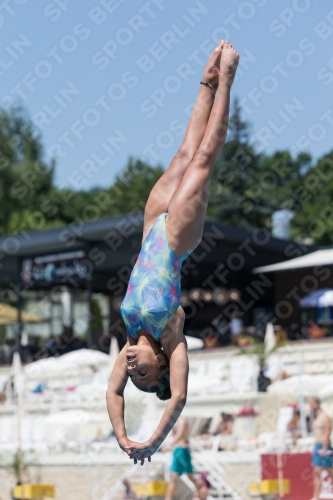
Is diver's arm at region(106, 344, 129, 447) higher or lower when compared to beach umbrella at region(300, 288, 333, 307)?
lower

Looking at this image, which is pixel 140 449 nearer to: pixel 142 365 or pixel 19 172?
pixel 142 365

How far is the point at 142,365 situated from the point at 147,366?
4 cm

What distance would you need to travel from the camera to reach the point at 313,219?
4388 cm

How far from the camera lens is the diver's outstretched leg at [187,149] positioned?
21.9 feet

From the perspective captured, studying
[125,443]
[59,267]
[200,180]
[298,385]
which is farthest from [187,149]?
[59,267]

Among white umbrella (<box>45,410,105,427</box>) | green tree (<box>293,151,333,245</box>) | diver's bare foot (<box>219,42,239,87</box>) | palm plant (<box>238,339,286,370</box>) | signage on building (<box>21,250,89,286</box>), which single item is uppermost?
green tree (<box>293,151,333,245</box>)

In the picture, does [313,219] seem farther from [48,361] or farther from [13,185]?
[48,361]

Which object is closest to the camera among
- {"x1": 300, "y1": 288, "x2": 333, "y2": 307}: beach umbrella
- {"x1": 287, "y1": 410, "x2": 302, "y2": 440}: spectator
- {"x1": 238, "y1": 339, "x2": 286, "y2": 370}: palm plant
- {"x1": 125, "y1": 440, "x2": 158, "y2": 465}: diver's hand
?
{"x1": 125, "y1": 440, "x2": 158, "y2": 465}: diver's hand

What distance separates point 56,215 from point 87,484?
36.9m

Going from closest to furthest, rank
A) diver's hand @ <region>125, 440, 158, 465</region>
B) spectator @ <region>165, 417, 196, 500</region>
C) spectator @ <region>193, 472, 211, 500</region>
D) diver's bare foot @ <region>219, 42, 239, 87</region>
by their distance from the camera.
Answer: diver's hand @ <region>125, 440, 158, 465</region>, diver's bare foot @ <region>219, 42, 239, 87</region>, spectator @ <region>165, 417, 196, 500</region>, spectator @ <region>193, 472, 211, 500</region>

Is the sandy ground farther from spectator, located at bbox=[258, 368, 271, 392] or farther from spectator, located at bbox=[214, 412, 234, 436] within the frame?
spectator, located at bbox=[258, 368, 271, 392]

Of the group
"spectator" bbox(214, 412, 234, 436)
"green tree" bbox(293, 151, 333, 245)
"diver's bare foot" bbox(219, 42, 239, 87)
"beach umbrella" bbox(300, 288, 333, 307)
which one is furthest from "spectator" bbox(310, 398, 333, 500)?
"green tree" bbox(293, 151, 333, 245)

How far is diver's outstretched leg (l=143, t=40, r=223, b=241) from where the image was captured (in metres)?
6.68

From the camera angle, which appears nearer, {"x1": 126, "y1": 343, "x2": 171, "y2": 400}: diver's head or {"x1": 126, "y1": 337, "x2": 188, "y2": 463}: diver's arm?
{"x1": 126, "y1": 337, "x2": 188, "y2": 463}: diver's arm
